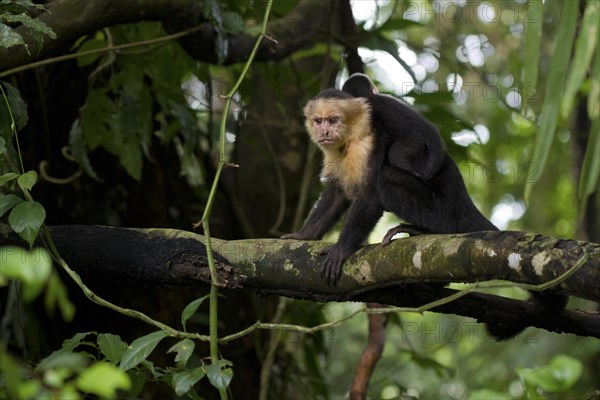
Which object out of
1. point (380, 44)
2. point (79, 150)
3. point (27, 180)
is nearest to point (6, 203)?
point (27, 180)

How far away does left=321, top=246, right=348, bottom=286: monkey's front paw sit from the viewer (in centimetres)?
272

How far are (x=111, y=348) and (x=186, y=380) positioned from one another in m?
0.27

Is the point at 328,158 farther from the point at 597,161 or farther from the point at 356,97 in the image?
the point at 597,161

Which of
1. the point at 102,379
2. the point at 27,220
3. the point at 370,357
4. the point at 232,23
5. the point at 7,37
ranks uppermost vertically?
the point at 7,37

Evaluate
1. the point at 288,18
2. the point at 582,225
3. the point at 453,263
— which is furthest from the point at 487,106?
the point at 453,263

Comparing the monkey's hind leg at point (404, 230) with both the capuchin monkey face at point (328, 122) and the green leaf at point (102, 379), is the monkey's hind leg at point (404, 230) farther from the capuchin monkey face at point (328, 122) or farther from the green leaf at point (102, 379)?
the green leaf at point (102, 379)

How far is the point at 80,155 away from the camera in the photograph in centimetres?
370

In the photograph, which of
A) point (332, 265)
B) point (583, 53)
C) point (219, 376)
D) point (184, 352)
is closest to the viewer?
point (583, 53)

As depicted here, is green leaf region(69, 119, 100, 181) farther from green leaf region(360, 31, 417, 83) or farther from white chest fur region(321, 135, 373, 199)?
green leaf region(360, 31, 417, 83)

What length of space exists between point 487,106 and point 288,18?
4.36 meters

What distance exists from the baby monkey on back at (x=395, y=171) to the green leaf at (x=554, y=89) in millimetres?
1344

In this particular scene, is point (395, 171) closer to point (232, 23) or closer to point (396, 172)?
point (396, 172)

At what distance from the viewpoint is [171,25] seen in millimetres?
3715

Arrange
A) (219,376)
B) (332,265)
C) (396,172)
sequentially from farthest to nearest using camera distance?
1. (396,172)
2. (332,265)
3. (219,376)
